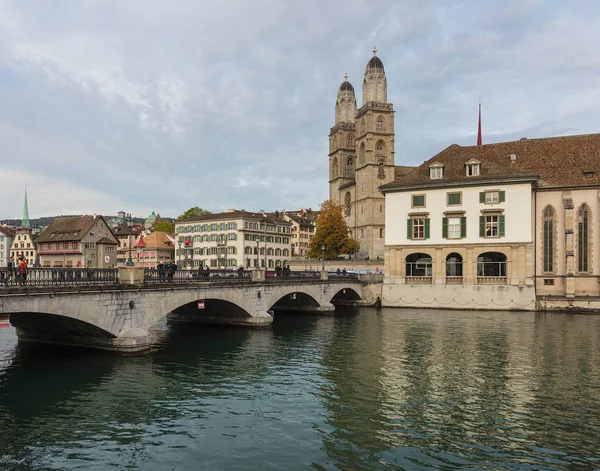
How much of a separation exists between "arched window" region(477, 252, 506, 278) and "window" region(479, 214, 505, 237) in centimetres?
249

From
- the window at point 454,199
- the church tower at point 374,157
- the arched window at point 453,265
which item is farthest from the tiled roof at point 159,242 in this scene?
the window at point 454,199

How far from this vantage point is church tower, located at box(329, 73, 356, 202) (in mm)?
111750

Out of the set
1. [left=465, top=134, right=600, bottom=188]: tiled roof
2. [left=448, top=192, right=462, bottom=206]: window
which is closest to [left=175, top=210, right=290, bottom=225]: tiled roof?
[left=465, top=134, right=600, bottom=188]: tiled roof

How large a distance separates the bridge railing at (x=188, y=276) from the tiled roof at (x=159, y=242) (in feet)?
249

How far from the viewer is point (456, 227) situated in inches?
2101

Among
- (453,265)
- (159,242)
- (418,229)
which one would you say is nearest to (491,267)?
(453,265)

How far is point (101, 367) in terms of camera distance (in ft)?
75.3

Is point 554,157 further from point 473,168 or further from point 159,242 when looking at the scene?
point 159,242

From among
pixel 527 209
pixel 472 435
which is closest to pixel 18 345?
pixel 472 435

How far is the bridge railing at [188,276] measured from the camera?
29.3 m

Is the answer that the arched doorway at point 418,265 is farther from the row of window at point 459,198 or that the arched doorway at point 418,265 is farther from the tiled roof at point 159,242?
the tiled roof at point 159,242

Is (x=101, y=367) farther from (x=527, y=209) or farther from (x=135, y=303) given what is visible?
(x=527, y=209)

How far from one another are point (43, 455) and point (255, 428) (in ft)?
19.2

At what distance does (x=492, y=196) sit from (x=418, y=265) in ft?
35.5
